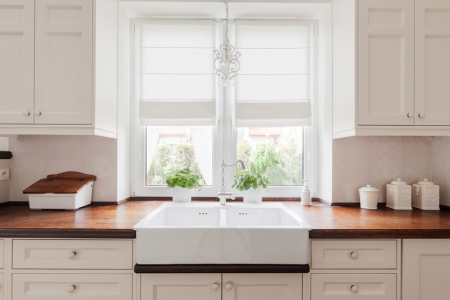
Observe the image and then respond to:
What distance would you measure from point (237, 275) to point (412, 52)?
1.62 m

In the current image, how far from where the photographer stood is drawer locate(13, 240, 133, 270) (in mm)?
1512

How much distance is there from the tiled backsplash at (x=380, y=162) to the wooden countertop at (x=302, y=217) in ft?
0.65

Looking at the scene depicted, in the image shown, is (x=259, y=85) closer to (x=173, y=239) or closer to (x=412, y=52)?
(x=412, y=52)

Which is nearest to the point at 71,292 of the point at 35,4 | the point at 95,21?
the point at 95,21

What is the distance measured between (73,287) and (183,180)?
958 mm

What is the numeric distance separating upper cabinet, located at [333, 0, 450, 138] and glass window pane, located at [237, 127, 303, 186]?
628mm

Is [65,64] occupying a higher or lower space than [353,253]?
higher

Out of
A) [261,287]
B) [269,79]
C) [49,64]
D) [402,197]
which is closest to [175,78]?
[269,79]

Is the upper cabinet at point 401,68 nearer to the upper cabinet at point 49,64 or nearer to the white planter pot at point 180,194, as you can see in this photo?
the white planter pot at point 180,194

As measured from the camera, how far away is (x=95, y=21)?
1800mm

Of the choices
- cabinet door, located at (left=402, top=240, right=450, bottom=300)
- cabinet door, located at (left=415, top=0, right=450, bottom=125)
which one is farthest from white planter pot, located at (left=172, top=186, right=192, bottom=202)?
cabinet door, located at (left=415, top=0, right=450, bottom=125)

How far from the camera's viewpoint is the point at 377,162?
2.22 meters

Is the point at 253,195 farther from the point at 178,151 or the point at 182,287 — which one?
the point at 182,287

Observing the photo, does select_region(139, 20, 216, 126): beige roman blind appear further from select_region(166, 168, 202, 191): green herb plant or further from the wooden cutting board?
the wooden cutting board
